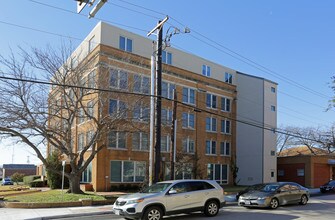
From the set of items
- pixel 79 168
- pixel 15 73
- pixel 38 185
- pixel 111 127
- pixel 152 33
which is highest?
pixel 152 33

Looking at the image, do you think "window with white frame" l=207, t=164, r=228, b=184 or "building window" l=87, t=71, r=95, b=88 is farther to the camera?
"window with white frame" l=207, t=164, r=228, b=184

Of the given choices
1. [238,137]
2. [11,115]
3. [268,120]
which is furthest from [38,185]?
[268,120]

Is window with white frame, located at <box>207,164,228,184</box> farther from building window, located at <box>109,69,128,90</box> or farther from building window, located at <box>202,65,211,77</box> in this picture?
Result: building window, located at <box>109,69,128,90</box>

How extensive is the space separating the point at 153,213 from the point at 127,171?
20249mm

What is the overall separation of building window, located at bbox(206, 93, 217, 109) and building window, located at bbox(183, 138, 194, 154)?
5.10 meters

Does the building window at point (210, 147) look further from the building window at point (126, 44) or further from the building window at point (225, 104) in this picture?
the building window at point (126, 44)

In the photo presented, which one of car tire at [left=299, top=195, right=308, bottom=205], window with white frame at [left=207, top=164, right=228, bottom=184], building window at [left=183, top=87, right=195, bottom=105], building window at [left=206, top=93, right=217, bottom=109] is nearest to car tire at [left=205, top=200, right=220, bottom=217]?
car tire at [left=299, top=195, right=308, bottom=205]

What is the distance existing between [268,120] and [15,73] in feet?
107

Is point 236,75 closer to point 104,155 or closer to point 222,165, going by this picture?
point 222,165

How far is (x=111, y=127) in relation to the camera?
24016 millimetres

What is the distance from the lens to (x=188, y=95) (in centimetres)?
4084

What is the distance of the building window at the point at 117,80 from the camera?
2538 centimetres

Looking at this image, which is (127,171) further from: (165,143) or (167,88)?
(167,88)

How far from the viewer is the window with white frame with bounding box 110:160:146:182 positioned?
108 feet
